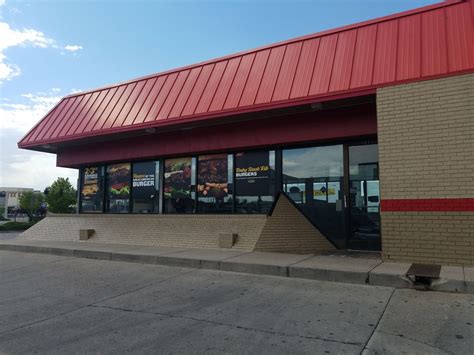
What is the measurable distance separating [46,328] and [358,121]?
7.83 metres

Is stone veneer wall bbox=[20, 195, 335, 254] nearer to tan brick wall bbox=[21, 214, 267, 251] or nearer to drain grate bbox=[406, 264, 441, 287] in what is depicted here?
tan brick wall bbox=[21, 214, 267, 251]

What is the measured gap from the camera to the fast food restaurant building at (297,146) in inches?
312

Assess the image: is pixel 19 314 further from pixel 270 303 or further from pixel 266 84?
pixel 266 84

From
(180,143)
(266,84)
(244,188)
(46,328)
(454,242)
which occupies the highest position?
(266,84)

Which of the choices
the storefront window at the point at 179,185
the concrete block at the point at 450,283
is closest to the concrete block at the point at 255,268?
the concrete block at the point at 450,283

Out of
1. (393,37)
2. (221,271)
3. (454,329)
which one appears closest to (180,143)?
(221,271)

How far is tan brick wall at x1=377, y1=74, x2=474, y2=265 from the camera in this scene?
763 centimetres

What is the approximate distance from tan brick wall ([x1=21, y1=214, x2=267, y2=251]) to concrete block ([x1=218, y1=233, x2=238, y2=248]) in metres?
0.13

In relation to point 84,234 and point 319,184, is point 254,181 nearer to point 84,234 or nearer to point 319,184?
point 319,184

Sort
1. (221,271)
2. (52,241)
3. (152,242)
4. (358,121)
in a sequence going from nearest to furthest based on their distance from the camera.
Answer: (221,271), (358,121), (152,242), (52,241)

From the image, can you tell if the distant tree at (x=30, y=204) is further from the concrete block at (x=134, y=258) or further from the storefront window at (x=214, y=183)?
the concrete block at (x=134, y=258)

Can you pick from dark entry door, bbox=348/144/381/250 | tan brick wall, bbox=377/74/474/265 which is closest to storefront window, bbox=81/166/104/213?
dark entry door, bbox=348/144/381/250

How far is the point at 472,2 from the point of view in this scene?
8.59 meters

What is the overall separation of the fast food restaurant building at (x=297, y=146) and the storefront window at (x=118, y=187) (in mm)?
53
